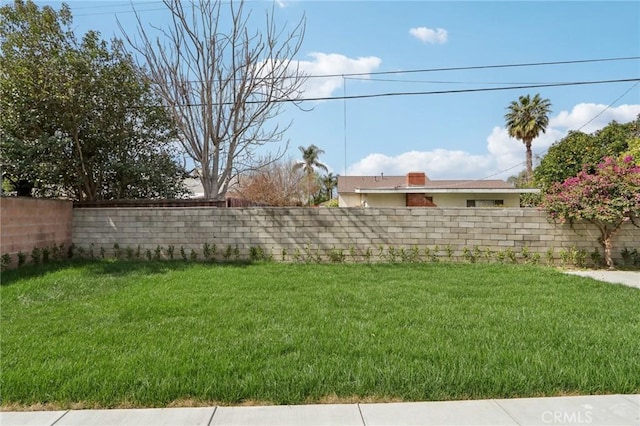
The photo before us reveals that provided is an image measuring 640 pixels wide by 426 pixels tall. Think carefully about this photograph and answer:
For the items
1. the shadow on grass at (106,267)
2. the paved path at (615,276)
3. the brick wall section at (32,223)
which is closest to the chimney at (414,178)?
the paved path at (615,276)

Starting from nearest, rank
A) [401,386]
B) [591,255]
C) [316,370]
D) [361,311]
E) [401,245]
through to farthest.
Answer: [401,386] < [316,370] < [361,311] < [591,255] < [401,245]

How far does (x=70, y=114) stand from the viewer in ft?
28.6

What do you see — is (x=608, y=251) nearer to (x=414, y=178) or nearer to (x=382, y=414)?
(x=382, y=414)

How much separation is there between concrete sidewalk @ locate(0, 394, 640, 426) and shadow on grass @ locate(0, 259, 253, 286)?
5.01 m

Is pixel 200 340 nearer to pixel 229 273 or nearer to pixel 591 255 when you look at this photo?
pixel 229 273

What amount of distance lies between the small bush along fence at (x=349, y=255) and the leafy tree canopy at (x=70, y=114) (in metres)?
1.90

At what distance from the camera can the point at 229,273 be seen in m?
7.16

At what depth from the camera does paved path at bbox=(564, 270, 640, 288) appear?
660 centimetres

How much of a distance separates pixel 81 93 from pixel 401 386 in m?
9.47

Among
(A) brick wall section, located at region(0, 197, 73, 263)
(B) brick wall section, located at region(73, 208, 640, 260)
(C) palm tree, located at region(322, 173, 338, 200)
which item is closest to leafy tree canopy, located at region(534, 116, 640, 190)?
(B) brick wall section, located at region(73, 208, 640, 260)

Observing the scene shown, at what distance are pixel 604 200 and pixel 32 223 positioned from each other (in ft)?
39.0

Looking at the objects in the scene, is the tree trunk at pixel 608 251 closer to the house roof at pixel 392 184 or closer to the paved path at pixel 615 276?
the paved path at pixel 615 276

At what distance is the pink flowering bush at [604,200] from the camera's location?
743cm

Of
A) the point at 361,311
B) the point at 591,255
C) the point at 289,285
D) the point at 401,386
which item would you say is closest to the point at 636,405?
the point at 401,386
